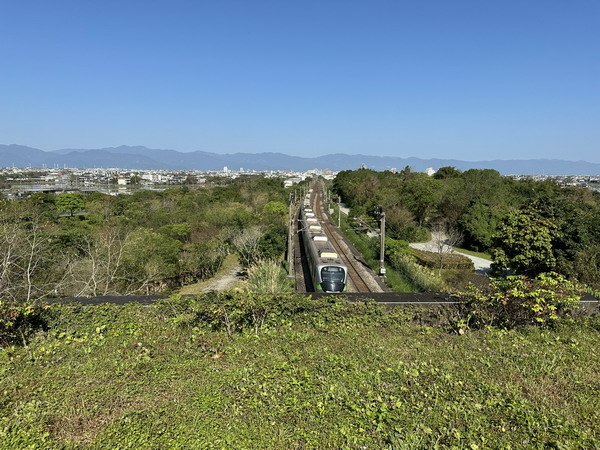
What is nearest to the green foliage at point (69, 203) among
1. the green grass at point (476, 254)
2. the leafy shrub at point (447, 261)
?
the leafy shrub at point (447, 261)

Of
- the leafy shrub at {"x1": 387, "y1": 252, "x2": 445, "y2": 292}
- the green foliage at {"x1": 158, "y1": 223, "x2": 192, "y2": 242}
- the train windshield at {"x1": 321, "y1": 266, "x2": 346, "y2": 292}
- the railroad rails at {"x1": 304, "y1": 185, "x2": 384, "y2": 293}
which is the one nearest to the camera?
the train windshield at {"x1": 321, "y1": 266, "x2": 346, "y2": 292}

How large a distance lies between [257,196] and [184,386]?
52662 millimetres

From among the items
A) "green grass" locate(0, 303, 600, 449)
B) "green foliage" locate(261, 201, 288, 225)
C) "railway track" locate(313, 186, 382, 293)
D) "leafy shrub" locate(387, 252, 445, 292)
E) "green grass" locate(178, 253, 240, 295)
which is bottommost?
"green grass" locate(178, 253, 240, 295)

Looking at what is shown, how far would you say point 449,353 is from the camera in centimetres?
604

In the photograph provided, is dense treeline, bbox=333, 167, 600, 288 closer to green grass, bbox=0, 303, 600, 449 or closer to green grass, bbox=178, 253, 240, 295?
green grass, bbox=0, 303, 600, 449

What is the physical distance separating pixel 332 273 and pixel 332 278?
27cm

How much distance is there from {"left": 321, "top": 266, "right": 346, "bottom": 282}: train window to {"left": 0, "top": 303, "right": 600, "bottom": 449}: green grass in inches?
342

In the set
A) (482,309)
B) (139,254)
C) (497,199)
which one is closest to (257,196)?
(497,199)

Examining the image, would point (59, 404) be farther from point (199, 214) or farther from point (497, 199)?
point (497, 199)

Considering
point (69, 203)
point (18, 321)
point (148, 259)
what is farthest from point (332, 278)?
point (69, 203)

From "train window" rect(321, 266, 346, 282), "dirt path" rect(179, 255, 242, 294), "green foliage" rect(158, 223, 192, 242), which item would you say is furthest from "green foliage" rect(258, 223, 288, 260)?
"train window" rect(321, 266, 346, 282)

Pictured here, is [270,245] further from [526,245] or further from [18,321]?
[18,321]

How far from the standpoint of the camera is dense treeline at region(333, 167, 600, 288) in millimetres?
17000

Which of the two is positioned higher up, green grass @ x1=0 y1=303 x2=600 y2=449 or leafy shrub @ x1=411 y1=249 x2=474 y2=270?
green grass @ x1=0 y1=303 x2=600 y2=449
